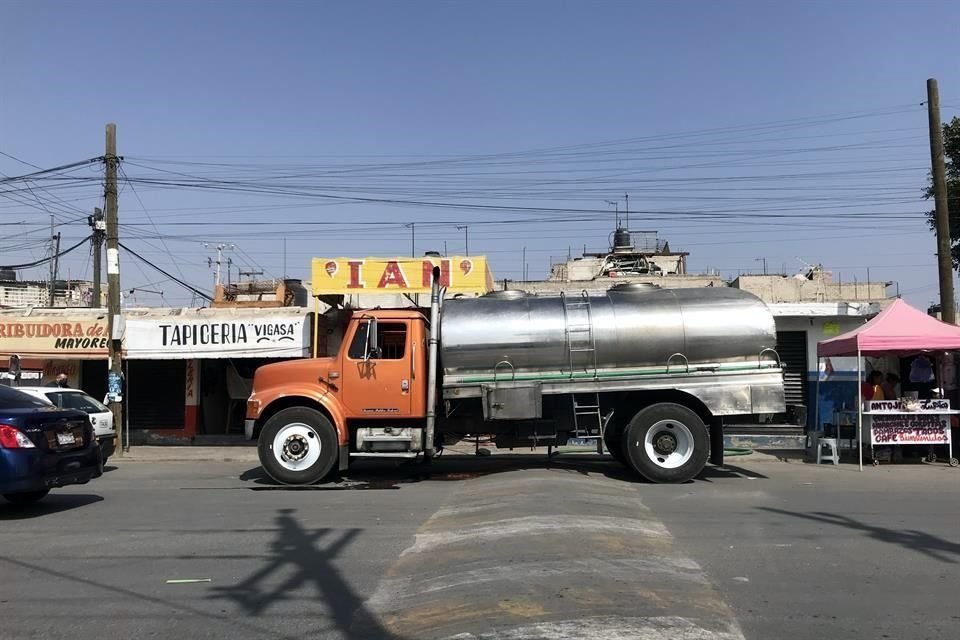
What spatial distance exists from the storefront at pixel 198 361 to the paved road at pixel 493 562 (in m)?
7.28

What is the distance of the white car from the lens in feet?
47.2

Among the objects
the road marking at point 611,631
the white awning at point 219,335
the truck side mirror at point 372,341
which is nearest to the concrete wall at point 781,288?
the white awning at point 219,335

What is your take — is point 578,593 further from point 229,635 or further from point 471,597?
point 229,635

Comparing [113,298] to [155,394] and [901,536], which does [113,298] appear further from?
[901,536]

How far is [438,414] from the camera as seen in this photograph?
12297mm

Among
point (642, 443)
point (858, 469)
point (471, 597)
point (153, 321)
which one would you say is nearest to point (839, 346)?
point (858, 469)

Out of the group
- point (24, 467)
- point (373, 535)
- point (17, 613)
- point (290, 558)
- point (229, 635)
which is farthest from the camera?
point (24, 467)

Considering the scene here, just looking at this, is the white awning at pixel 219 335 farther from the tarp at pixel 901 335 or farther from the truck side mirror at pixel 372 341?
the tarp at pixel 901 335

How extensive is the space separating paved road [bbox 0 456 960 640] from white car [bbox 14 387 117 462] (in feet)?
12.0

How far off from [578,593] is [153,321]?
15642mm

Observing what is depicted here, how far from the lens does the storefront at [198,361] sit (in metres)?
18.4

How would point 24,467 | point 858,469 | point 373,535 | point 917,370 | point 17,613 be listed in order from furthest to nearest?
point 917,370, point 858,469, point 24,467, point 373,535, point 17,613

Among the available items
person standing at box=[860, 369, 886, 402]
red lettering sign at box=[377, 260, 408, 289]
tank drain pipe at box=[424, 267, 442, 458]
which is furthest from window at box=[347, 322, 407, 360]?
person standing at box=[860, 369, 886, 402]

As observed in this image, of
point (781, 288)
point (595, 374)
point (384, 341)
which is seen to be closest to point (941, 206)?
point (595, 374)
